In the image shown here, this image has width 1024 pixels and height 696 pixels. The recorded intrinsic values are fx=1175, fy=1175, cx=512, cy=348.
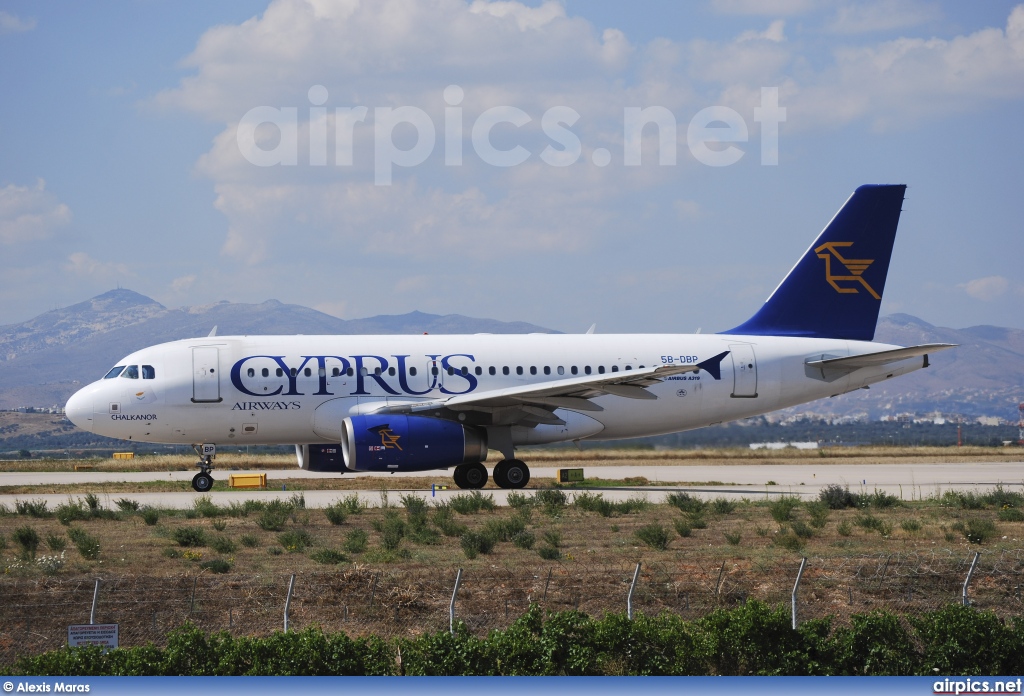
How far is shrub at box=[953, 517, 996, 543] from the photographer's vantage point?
20.7m

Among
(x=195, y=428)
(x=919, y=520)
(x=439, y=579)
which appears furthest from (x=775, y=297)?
(x=439, y=579)

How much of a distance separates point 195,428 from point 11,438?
142 metres

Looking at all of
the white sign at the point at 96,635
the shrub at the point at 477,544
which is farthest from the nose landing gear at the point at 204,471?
the white sign at the point at 96,635

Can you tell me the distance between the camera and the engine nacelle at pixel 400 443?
90.5ft

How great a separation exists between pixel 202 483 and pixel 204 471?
52 cm

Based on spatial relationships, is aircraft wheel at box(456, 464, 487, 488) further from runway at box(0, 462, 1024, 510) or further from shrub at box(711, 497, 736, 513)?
shrub at box(711, 497, 736, 513)

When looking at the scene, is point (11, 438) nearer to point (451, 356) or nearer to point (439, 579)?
point (451, 356)

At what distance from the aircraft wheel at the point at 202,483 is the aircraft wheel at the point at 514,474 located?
24.7ft

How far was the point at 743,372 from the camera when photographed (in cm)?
3148

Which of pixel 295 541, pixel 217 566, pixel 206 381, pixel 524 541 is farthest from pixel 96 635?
pixel 206 381

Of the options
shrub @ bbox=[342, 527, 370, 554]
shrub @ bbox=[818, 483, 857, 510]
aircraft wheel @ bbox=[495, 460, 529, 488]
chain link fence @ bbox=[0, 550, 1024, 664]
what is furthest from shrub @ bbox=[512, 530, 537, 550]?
aircraft wheel @ bbox=[495, 460, 529, 488]

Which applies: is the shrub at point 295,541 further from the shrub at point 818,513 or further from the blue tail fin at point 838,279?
the blue tail fin at point 838,279

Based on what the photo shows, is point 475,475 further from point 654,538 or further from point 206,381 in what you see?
point 654,538

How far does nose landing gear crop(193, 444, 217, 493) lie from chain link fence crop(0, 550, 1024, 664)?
13.7 metres
